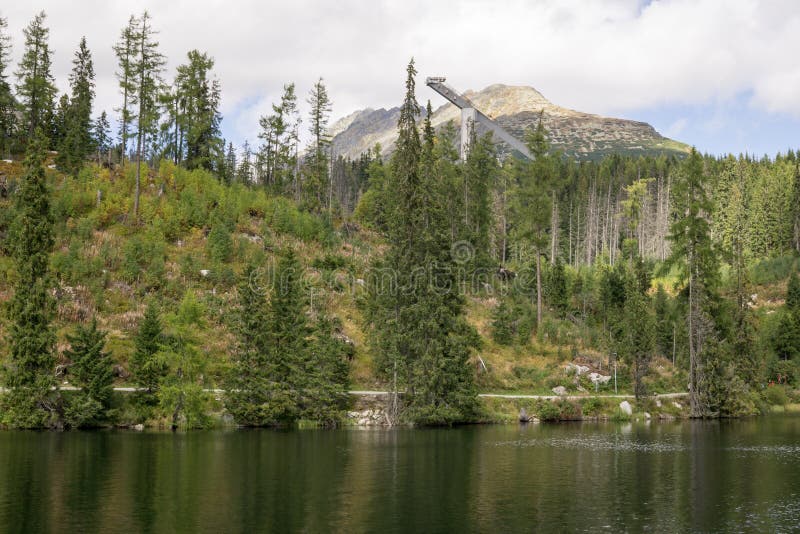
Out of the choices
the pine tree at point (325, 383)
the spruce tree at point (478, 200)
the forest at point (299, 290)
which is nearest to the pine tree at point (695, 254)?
the forest at point (299, 290)

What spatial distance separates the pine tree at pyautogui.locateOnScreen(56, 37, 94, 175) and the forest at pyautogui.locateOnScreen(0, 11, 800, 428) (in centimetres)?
38

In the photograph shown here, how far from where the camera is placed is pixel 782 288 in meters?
97.5

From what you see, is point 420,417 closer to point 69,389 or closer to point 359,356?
point 359,356

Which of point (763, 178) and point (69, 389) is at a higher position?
point (763, 178)

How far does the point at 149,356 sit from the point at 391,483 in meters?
24.1

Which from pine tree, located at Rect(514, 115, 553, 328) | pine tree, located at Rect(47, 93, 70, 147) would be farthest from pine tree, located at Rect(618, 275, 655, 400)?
pine tree, located at Rect(47, 93, 70, 147)

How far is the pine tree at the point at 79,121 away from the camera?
74.6 meters

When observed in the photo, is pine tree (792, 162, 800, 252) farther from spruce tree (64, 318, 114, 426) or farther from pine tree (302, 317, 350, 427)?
spruce tree (64, 318, 114, 426)

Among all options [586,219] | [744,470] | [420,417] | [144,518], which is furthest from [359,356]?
[586,219]

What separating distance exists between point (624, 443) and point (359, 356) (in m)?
23.7

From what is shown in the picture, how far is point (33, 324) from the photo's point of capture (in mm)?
43562

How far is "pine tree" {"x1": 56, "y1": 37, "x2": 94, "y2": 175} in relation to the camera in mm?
74562

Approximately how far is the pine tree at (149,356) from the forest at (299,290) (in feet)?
0.50

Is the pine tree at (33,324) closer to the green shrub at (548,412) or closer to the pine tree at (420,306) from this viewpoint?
the pine tree at (420,306)
